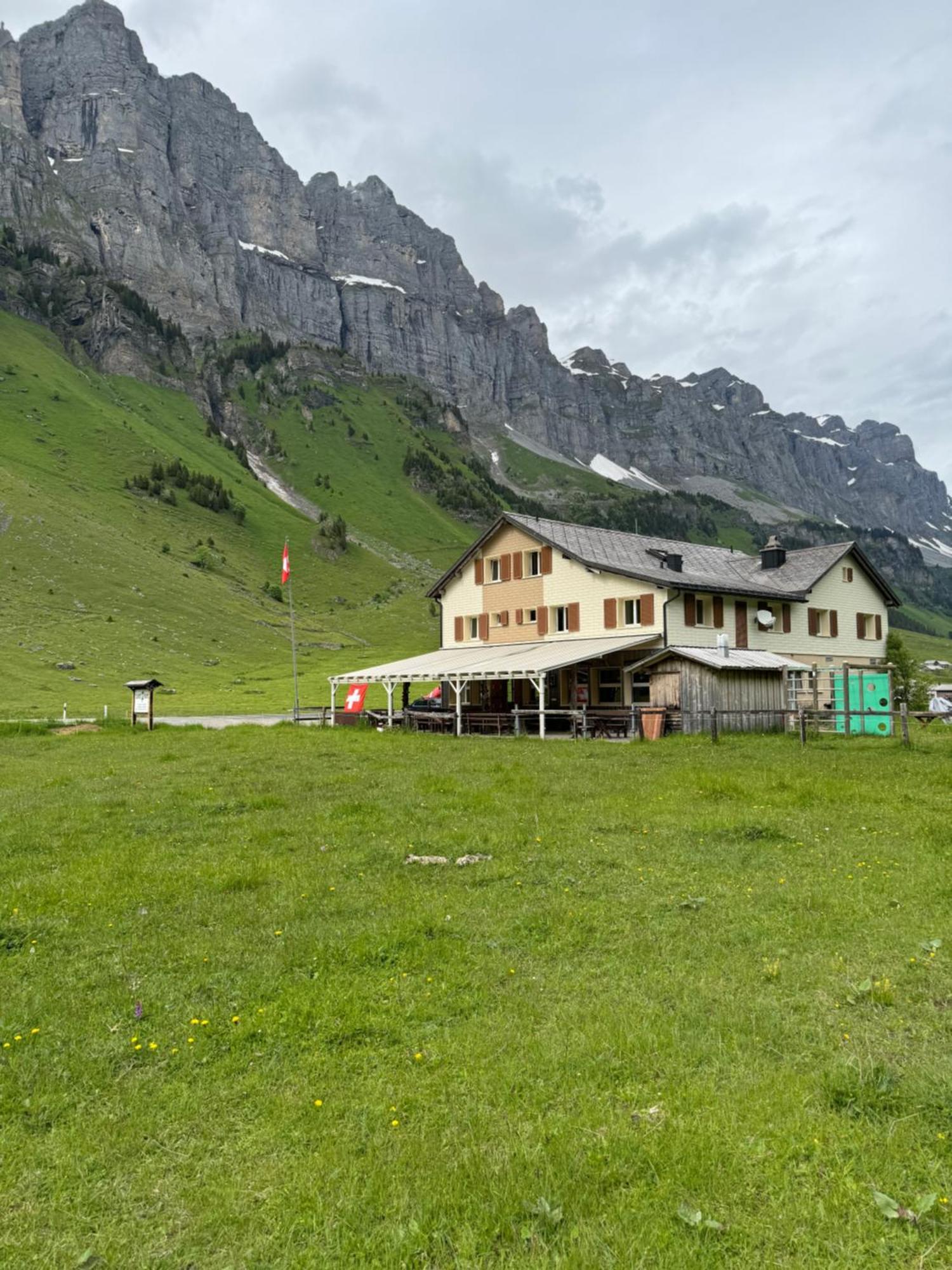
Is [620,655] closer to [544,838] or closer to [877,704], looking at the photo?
[877,704]

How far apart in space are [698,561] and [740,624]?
619 centimetres

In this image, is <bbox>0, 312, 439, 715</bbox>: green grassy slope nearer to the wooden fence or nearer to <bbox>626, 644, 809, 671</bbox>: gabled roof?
the wooden fence

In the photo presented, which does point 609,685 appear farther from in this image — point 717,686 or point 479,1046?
point 479,1046

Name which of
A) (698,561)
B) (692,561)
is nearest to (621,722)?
(692,561)

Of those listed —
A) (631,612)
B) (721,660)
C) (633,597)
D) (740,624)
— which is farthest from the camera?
(740,624)

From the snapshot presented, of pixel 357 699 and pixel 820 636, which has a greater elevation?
pixel 820 636

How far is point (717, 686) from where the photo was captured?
32344 millimetres

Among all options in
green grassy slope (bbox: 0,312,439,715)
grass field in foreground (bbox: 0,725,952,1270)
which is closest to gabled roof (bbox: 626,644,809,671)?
grass field in foreground (bbox: 0,725,952,1270)

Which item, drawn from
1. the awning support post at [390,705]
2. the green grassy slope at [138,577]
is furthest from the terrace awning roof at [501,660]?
the green grassy slope at [138,577]

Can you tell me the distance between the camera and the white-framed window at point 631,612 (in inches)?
1503

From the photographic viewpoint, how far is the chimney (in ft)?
145

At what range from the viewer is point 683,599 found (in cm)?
3738

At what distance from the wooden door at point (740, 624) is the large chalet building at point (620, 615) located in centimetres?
8

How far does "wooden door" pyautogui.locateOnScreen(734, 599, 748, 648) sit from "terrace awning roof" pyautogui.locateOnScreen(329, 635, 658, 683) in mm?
5806
